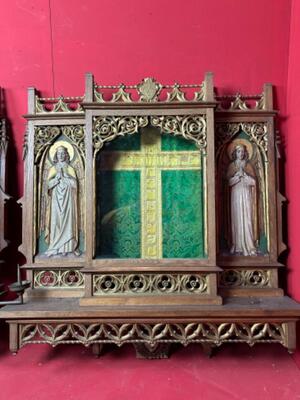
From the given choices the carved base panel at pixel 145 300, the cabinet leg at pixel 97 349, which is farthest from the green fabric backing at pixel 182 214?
the cabinet leg at pixel 97 349

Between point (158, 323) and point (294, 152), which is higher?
point (294, 152)

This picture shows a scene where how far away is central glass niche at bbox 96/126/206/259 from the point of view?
1747mm

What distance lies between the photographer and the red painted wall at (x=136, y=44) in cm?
183

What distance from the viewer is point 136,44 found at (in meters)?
1.84

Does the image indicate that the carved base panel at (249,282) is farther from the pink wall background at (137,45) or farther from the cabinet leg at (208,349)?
the pink wall background at (137,45)

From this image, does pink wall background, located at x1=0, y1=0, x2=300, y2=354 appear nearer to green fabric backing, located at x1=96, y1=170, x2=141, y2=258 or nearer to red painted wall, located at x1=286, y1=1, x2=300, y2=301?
red painted wall, located at x1=286, y1=1, x2=300, y2=301

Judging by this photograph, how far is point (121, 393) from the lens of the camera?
1.41 metres

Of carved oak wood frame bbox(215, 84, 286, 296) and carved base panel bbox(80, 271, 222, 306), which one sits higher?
carved oak wood frame bbox(215, 84, 286, 296)

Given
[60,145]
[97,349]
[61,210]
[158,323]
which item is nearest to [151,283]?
[158,323]

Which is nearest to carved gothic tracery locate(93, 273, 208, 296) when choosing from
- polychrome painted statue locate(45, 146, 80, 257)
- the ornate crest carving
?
polychrome painted statue locate(45, 146, 80, 257)

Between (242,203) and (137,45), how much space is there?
115cm

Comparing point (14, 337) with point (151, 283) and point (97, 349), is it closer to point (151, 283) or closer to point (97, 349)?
point (97, 349)

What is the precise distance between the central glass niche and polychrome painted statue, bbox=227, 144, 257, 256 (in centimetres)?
19

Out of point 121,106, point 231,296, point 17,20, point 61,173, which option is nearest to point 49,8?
point 17,20
